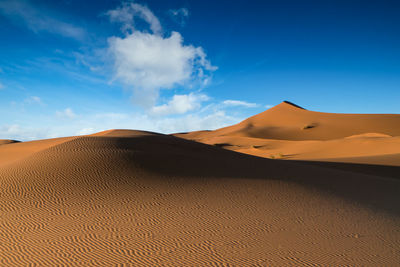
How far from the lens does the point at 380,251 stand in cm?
470

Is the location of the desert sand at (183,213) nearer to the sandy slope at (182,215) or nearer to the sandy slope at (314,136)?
the sandy slope at (182,215)

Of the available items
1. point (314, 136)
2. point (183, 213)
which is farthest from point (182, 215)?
point (314, 136)

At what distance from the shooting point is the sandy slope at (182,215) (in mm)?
4391

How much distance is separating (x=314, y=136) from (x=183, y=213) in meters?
55.0

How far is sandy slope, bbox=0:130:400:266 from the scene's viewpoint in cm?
439

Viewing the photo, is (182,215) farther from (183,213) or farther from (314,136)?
(314,136)

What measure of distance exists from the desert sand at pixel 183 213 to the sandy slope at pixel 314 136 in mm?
13556

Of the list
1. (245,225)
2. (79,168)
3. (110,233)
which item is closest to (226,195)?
(245,225)

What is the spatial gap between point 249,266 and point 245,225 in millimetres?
1609

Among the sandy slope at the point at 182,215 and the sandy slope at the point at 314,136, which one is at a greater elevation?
the sandy slope at the point at 314,136

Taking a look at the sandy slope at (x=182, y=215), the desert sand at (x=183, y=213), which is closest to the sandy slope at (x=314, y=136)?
the desert sand at (x=183, y=213)

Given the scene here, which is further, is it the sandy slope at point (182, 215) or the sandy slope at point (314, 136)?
the sandy slope at point (314, 136)

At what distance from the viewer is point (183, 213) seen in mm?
6266

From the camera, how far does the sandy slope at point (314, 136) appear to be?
28.6 metres
